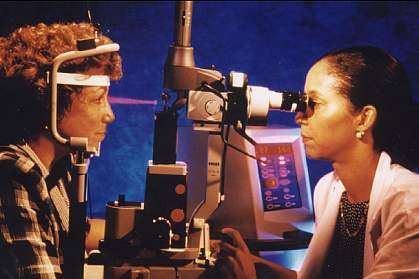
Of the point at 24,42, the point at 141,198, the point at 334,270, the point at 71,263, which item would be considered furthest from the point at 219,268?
the point at 141,198

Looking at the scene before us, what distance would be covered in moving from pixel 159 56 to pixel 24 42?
0.95 metres

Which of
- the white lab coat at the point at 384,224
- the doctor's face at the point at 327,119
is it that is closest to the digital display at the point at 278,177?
the white lab coat at the point at 384,224

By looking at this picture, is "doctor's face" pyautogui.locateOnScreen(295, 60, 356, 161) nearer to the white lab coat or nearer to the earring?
the earring

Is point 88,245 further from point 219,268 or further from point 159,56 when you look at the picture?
point 159,56

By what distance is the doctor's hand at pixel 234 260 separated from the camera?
1.60 metres

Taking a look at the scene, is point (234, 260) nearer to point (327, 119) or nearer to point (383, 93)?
point (327, 119)

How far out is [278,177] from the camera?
2.27m

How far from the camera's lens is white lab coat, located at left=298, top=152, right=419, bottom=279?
161cm

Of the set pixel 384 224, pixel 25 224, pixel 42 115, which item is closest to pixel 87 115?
pixel 42 115

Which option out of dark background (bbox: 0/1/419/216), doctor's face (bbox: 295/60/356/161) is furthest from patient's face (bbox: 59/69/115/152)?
dark background (bbox: 0/1/419/216)

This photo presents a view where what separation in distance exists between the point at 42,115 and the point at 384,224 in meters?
1.11

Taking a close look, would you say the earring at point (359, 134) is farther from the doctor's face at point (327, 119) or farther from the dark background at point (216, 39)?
the dark background at point (216, 39)

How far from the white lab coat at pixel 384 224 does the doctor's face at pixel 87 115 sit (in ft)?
2.85

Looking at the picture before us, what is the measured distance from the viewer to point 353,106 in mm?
1809
